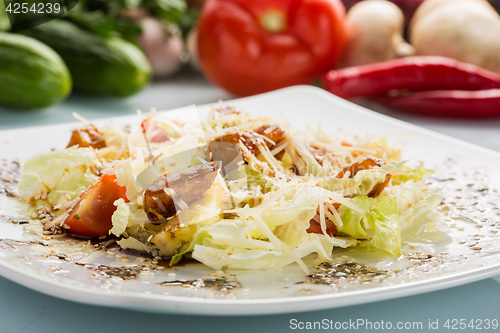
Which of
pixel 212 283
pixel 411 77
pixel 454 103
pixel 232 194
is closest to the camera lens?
pixel 212 283

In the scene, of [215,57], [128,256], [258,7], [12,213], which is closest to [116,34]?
[215,57]

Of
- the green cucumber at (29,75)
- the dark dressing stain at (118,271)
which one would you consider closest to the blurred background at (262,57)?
the green cucumber at (29,75)

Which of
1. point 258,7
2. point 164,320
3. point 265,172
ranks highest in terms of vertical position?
point 258,7

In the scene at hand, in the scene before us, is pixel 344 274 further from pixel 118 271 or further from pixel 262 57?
pixel 262 57

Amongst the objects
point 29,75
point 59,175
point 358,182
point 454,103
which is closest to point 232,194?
point 358,182

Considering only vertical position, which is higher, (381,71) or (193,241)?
(381,71)

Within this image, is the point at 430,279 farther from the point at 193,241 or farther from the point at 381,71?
the point at 381,71
